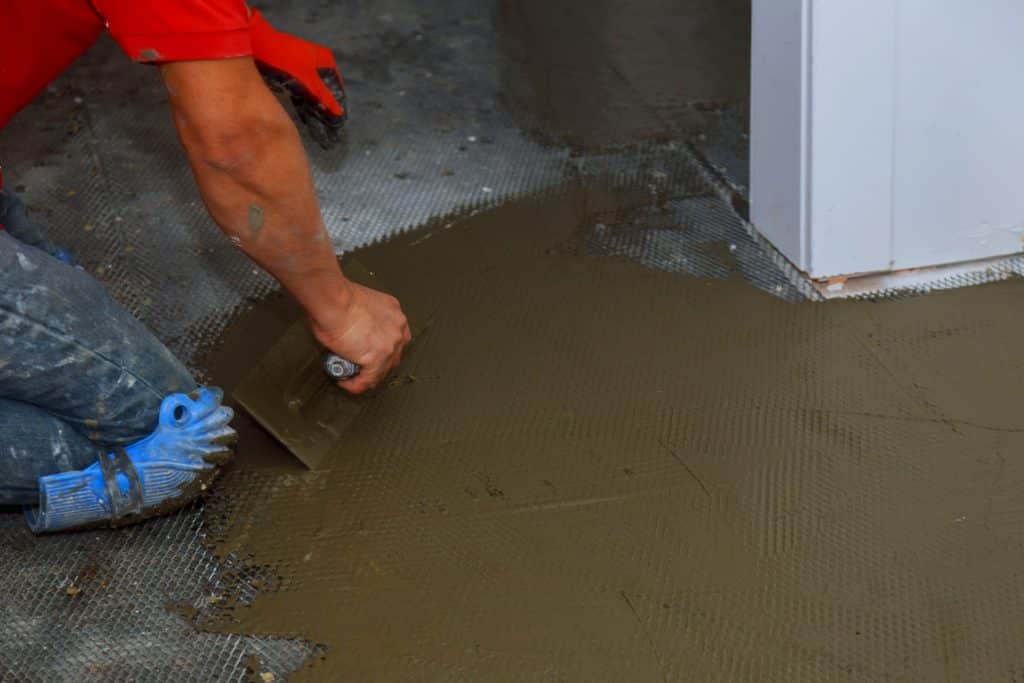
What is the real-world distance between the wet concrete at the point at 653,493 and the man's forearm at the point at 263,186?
12.9 inches

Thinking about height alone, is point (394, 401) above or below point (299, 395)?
below

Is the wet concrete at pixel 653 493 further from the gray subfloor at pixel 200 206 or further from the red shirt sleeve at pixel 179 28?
the red shirt sleeve at pixel 179 28

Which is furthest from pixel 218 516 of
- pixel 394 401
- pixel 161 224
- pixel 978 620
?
pixel 978 620

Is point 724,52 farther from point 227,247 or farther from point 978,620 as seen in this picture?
point 978,620

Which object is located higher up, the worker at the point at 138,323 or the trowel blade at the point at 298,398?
the worker at the point at 138,323

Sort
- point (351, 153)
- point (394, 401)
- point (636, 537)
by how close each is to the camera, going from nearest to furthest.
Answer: point (636, 537) → point (394, 401) → point (351, 153)

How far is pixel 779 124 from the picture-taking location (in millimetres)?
1826

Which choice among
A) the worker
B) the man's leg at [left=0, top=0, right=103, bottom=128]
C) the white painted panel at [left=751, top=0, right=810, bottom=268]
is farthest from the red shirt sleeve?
the white painted panel at [left=751, top=0, right=810, bottom=268]

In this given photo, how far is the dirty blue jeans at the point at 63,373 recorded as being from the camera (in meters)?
1.34

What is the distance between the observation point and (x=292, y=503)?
1525mm

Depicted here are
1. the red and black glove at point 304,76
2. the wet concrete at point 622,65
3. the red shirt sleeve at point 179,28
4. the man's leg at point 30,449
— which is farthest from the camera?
the wet concrete at point 622,65

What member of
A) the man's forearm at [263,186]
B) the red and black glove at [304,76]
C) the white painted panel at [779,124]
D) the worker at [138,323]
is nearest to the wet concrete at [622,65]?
the white painted panel at [779,124]

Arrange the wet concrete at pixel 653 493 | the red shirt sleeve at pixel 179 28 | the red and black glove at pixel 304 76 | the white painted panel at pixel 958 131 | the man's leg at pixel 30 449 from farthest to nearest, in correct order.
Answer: the white painted panel at pixel 958 131 → the red and black glove at pixel 304 76 → the man's leg at pixel 30 449 → the wet concrete at pixel 653 493 → the red shirt sleeve at pixel 179 28

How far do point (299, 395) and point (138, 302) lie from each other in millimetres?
516
